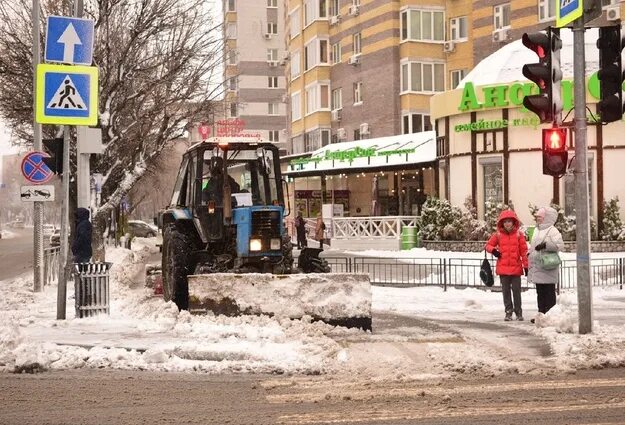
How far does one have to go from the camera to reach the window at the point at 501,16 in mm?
37375

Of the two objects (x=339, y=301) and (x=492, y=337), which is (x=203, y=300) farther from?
(x=492, y=337)

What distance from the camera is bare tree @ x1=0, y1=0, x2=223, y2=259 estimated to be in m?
22.7

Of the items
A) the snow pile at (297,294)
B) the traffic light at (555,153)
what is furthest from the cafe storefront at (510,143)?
the snow pile at (297,294)

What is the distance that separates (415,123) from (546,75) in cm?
2997

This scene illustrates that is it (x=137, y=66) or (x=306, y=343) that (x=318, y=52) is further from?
(x=306, y=343)

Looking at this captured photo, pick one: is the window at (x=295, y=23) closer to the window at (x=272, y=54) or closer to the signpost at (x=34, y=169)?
the window at (x=272, y=54)

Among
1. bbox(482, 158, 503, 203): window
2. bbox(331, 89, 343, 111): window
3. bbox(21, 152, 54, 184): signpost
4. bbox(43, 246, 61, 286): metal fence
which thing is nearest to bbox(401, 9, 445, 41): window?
bbox(331, 89, 343, 111): window

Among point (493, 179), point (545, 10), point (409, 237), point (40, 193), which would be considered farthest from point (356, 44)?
point (40, 193)

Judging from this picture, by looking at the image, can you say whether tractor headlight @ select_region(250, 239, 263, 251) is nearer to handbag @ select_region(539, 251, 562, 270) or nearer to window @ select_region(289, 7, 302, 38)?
handbag @ select_region(539, 251, 562, 270)

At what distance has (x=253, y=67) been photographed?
7406 cm

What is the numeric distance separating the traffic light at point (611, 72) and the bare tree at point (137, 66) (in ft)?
47.7

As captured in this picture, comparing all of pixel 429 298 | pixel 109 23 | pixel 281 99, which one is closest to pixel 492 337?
pixel 429 298

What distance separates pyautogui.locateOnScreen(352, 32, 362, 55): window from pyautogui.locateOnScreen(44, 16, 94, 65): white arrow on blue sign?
32237mm

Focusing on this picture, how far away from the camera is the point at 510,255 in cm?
1275
